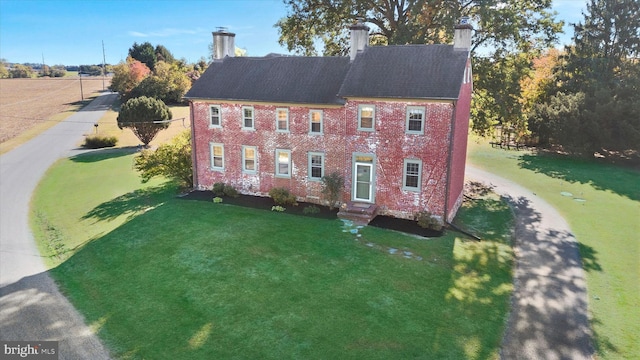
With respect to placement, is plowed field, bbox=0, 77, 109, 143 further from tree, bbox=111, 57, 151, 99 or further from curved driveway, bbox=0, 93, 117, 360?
curved driveway, bbox=0, 93, 117, 360

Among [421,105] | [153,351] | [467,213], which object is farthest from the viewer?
[467,213]

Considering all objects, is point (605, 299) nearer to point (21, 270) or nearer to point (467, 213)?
point (467, 213)

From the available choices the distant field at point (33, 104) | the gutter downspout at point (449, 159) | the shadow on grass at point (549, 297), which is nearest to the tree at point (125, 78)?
the distant field at point (33, 104)

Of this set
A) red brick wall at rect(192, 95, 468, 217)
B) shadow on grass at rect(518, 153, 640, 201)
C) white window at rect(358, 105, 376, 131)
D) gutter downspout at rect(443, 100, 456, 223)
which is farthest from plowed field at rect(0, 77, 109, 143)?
shadow on grass at rect(518, 153, 640, 201)

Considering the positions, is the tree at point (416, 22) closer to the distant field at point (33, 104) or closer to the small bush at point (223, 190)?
the small bush at point (223, 190)

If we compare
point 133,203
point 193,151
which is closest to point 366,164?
point 193,151

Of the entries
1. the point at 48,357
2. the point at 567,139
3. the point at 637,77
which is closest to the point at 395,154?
the point at 48,357
